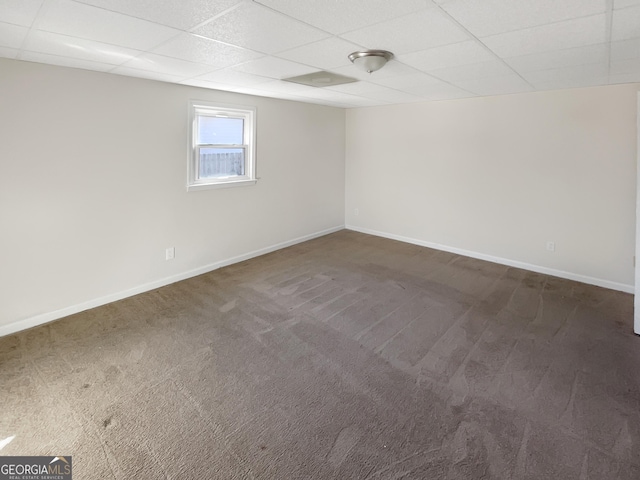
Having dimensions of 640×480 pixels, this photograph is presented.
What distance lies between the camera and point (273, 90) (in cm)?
412

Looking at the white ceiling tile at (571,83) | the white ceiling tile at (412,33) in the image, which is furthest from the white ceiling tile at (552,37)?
the white ceiling tile at (571,83)

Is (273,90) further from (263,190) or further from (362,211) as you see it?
(362,211)

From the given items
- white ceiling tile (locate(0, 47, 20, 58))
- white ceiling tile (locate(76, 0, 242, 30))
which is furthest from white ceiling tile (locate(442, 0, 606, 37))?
white ceiling tile (locate(0, 47, 20, 58))

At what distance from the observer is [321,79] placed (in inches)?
136

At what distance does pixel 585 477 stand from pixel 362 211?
16.5 ft

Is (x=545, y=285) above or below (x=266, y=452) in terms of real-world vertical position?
above

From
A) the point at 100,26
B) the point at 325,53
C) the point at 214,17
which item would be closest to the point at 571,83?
the point at 325,53

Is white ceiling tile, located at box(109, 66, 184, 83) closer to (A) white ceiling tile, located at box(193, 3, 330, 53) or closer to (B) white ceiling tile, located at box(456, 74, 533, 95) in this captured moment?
(A) white ceiling tile, located at box(193, 3, 330, 53)

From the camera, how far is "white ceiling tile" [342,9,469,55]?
185 cm

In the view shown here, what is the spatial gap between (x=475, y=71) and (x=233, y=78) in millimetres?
2317

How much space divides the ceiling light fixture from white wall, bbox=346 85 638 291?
274 cm

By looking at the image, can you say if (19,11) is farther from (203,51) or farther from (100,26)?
(203,51)

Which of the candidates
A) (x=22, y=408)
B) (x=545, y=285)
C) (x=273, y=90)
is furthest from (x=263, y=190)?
(x=545, y=285)

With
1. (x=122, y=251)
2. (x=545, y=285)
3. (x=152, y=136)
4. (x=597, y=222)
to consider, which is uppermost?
(x=152, y=136)
